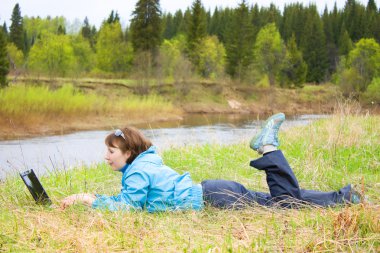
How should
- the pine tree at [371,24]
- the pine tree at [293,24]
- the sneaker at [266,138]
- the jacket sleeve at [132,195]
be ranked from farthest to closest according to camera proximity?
the pine tree at [293,24]
the pine tree at [371,24]
the sneaker at [266,138]
the jacket sleeve at [132,195]

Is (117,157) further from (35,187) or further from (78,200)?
(35,187)

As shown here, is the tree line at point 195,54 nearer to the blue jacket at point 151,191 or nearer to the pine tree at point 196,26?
the pine tree at point 196,26

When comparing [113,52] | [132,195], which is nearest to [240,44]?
[113,52]

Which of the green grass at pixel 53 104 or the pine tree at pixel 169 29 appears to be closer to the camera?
the green grass at pixel 53 104

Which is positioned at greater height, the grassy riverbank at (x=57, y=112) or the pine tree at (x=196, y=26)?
the pine tree at (x=196, y=26)

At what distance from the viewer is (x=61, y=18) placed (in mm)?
87125

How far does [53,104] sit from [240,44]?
25.7 m

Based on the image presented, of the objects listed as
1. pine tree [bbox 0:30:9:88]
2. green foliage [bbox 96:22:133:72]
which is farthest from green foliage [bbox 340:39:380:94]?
green foliage [bbox 96:22:133:72]

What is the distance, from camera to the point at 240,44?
41531 millimetres

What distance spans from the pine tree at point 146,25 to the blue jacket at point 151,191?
35.1m

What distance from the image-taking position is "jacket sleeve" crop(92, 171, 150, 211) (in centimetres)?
355

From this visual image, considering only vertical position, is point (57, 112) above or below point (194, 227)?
below

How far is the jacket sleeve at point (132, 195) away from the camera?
11.7 ft

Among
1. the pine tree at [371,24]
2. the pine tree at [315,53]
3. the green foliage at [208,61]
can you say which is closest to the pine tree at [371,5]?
the pine tree at [371,24]
